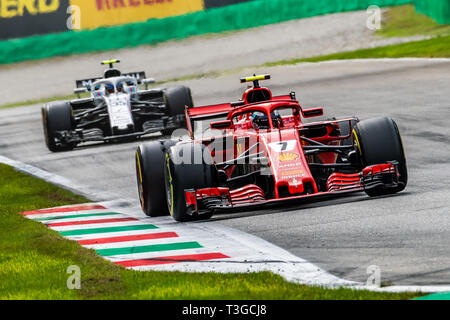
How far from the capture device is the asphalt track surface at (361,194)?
30.6 feet

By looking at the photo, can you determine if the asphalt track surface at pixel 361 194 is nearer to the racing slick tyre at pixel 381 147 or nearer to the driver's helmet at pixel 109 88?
the racing slick tyre at pixel 381 147

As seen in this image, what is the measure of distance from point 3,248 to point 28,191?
6336mm

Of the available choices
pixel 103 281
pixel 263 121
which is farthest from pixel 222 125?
pixel 103 281

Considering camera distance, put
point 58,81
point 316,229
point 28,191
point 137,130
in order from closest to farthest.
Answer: point 316,229, point 28,191, point 137,130, point 58,81

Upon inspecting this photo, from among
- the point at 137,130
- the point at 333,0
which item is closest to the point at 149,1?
the point at 333,0

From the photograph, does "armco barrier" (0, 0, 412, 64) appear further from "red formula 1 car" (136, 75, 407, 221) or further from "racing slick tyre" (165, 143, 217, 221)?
"racing slick tyre" (165, 143, 217, 221)

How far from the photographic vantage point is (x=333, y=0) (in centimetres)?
4581

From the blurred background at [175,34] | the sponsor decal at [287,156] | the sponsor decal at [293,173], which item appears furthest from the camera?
the blurred background at [175,34]

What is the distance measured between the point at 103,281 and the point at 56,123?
15084 mm

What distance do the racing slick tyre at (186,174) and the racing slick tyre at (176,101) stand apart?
11919mm

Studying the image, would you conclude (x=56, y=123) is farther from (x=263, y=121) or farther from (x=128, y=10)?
(x=128, y=10)

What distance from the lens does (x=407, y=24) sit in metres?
42.6

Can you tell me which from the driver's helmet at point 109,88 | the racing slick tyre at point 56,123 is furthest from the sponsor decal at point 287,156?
the driver's helmet at point 109,88

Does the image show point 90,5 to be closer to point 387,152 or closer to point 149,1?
point 149,1
